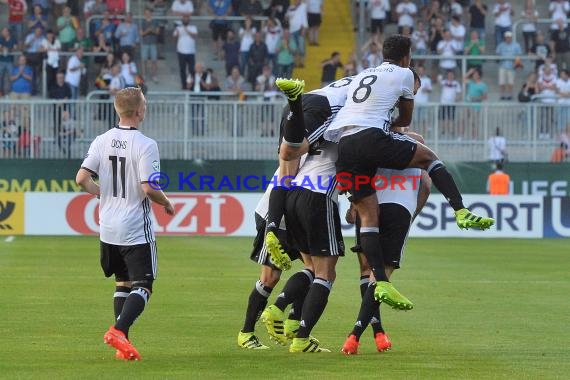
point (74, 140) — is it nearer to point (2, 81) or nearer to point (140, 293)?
point (2, 81)

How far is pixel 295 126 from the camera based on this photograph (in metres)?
10.1

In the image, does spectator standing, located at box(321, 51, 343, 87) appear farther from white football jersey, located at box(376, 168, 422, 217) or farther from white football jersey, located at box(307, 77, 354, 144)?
white football jersey, located at box(376, 168, 422, 217)

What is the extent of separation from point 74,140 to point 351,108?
21564 mm

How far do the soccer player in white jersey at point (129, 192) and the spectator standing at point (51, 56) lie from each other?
23.9 metres

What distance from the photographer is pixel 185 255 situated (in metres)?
23.0

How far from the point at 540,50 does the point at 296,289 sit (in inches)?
1025

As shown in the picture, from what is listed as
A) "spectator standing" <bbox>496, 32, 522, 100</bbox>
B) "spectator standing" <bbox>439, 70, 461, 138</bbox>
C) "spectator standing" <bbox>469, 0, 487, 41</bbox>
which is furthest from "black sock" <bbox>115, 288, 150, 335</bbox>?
"spectator standing" <bbox>469, 0, 487, 41</bbox>

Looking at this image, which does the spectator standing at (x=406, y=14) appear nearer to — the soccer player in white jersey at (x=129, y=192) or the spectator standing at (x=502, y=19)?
the spectator standing at (x=502, y=19)

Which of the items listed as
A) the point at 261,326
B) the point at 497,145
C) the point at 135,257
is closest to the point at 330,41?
the point at 497,145

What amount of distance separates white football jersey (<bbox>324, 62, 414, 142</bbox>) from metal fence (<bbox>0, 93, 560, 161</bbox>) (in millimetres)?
21158

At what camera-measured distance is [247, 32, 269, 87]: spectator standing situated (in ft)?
113

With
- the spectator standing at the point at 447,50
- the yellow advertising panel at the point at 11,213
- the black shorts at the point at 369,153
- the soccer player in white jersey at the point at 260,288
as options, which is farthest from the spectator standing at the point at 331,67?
the black shorts at the point at 369,153

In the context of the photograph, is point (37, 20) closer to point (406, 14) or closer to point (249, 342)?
point (406, 14)

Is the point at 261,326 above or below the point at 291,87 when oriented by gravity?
below
